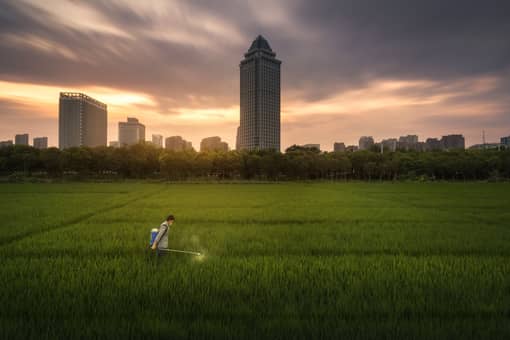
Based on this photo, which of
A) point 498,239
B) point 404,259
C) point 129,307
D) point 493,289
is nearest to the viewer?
point 129,307

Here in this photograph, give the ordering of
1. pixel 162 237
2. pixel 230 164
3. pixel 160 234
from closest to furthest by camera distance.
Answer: pixel 160 234
pixel 162 237
pixel 230 164

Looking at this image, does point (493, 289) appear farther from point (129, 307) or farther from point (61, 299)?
point (61, 299)

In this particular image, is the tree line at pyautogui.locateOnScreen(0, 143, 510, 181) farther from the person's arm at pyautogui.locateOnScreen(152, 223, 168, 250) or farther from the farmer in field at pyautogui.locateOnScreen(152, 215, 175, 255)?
the person's arm at pyautogui.locateOnScreen(152, 223, 168, 250)

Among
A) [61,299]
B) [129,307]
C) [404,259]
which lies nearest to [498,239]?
[404,259]

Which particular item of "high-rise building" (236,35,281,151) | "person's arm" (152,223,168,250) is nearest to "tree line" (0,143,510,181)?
"person's arm" (152,223,168,250)

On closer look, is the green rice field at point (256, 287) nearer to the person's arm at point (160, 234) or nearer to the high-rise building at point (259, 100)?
the person's arm at point (160, 234)

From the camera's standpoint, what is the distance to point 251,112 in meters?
184

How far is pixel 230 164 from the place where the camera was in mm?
78625

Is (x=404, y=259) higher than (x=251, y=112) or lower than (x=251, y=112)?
lower

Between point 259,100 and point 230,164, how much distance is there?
372 ft

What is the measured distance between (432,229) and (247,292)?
Answer: 34.7ft

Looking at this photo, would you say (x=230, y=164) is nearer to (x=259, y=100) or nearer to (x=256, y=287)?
(x=256, y=287)

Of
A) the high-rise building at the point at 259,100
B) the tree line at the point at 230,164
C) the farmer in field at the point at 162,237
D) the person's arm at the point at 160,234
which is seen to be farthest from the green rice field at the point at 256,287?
the high-rise building at the point at 259,100

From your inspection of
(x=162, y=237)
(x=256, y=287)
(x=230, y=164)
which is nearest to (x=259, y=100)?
(x=230, y=164)
